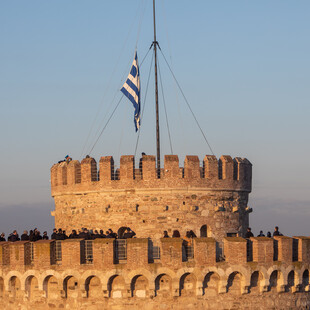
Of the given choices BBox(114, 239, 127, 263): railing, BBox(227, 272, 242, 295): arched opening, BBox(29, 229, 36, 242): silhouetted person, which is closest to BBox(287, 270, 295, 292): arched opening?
BBox(227, 272, 242, 295): arched opening

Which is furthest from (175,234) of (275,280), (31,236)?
(31,236)

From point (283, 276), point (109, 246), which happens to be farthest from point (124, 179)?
point (283, 276)

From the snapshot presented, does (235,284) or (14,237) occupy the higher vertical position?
(14,237)

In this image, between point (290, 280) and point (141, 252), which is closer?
point (141, 252)

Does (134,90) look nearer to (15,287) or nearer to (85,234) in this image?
(85,234)

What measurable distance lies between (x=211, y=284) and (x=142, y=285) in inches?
98.2

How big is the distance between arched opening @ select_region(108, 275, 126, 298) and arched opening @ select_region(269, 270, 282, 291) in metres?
5.50

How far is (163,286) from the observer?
101ft

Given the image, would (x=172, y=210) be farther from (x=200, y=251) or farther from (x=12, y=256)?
(x=12, y=256)

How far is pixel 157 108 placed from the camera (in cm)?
3550

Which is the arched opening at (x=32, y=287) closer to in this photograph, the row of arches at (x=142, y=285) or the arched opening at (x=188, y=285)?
the row of arches at (x=142, y=285)

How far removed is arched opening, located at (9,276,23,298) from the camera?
1252 inches

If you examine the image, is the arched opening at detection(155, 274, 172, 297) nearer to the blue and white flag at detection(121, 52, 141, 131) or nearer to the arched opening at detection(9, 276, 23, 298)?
the arched opening at detection(9, 276, 23, 298)

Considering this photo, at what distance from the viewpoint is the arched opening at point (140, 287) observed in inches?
1206
